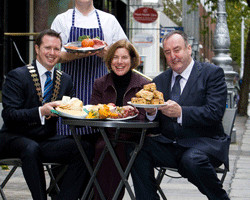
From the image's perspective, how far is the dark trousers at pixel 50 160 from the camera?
467cm

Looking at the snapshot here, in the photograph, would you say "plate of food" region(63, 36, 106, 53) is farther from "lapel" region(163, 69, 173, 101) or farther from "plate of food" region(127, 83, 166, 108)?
"plate of food" region(127, 83, 166, 108)

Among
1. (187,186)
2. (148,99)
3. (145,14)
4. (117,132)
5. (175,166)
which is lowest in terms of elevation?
(187,186)

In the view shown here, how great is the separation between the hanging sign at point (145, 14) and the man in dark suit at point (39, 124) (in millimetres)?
19400

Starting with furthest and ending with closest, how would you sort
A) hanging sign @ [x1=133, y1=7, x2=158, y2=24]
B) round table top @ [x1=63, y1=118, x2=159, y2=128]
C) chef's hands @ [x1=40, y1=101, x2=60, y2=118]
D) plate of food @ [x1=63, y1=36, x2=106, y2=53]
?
hanging sign @ [x1=133, y1=7, x2=158, y2=24] → plate of food @ [x1=63, y1=36, x2=106, y2=53] → chef's hands @ [x1=40, y1=101, x2=60, y2=118] → round table top @ [x1=63, y1=118, x2=159, y2=128]

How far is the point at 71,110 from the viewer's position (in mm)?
4508

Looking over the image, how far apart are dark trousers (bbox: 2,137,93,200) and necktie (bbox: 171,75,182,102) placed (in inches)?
32.6

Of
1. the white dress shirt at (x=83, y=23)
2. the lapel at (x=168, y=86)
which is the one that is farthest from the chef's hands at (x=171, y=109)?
the white dress shirt at (x=83, y=23)

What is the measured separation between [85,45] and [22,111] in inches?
32.6

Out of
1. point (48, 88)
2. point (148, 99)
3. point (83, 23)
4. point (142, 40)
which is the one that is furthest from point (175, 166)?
point (142, 40)

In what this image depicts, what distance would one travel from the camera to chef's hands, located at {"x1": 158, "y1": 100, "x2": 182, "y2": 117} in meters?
4.51

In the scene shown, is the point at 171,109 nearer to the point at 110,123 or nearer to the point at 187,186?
the point at 110,123

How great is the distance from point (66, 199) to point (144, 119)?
3.06 feet

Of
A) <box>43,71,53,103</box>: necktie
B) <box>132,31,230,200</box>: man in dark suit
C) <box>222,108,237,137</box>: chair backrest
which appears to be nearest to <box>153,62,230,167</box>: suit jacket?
<box>132,31,230,200</box>: man in dark suit

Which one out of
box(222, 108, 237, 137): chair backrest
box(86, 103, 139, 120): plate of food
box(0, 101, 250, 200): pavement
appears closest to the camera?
box(86, 103, 139, 120): plate of food
